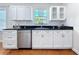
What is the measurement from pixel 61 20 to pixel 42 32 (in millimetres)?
1606

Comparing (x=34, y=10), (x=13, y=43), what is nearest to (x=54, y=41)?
(x=13, y=43)

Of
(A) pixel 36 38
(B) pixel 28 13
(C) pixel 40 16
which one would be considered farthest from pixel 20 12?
(A) pixel 36 38

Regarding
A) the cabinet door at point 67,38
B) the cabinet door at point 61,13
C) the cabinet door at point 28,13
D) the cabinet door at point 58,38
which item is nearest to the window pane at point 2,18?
the cabinet door at point 28,13

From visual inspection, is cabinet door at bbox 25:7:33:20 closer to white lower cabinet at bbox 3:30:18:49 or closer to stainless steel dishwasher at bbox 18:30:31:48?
stainless steel dishwasher at bbox 18:30:31:48

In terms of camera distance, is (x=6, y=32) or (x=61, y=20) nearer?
(x=6, y=32)

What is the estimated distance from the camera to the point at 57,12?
5988 millimetres

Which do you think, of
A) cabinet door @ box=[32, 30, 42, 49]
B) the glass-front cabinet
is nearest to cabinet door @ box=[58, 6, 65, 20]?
the glass-front cabinet

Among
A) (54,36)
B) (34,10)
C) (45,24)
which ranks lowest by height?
(54,36)

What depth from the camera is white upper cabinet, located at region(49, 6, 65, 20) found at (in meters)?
5.98

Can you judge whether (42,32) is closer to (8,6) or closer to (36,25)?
(36,25)

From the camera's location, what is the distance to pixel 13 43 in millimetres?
5137

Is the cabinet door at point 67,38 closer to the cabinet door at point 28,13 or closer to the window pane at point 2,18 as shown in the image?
the cabinet door at point 28,13

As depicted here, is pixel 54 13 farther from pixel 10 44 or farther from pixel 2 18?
pixel 2 18

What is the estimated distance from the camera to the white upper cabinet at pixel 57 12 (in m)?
5.98
